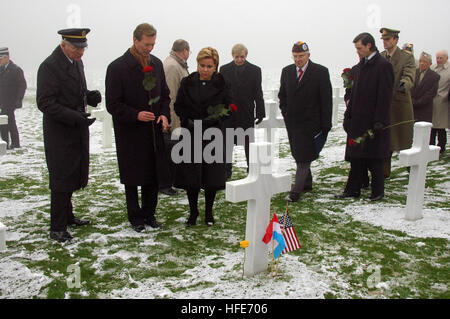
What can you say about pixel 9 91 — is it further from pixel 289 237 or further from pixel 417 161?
pixel 417 161

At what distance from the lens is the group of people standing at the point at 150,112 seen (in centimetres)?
423

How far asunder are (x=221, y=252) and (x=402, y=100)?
349cm

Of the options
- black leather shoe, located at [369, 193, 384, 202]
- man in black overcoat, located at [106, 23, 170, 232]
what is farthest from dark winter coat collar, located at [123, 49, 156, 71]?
black leather shoe, located at [369, 193, 384, 202]

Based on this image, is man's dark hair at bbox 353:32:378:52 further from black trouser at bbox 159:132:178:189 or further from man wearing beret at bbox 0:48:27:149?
man wearing beret at bbox 0:48:27:149

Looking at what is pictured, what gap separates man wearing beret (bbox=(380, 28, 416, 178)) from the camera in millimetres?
5895

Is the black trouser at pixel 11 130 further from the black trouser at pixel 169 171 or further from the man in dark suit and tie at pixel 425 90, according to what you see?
the man in dark suit and tie at pixel 425 90

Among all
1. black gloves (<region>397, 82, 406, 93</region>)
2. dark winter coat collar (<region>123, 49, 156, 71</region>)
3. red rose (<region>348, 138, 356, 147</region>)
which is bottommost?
red rose (<region>348, 138, 356, 147</region>)

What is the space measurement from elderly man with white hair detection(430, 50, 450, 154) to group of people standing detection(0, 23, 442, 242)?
2973 mm

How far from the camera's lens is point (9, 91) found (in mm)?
9430

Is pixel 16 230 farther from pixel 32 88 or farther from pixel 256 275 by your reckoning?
pixel 32 88

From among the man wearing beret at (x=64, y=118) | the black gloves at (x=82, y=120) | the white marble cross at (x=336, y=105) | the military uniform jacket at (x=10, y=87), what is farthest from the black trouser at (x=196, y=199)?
the white marble cross at (x=336, y=105)

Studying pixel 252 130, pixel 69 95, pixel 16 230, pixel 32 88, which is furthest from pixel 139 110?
pixel 32 88

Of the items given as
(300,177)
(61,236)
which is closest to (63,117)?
(61,236)

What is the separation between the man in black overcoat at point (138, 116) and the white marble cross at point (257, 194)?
1.35m
